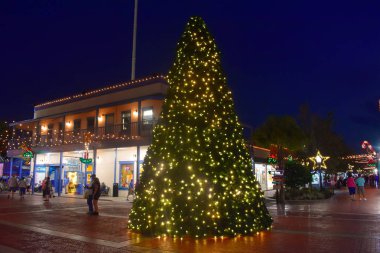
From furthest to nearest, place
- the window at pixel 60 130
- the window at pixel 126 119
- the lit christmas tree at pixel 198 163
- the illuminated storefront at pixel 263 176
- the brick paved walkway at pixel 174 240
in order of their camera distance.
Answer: the illuminated storefront at pixel 263 176 < the window at pixel 60 130 < the window at pixel 126 119 < the lit christmas tree at pixel 198 163 < the brick paved walkway at pixel 174 240

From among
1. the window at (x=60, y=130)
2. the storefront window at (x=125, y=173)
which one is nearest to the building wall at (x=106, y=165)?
the storefront window at (x=125, y=173)

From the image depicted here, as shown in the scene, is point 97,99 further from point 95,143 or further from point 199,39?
point 199,39

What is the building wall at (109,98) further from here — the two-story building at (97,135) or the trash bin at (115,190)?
the trash bin at (115,190)

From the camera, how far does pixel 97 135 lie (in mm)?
26641

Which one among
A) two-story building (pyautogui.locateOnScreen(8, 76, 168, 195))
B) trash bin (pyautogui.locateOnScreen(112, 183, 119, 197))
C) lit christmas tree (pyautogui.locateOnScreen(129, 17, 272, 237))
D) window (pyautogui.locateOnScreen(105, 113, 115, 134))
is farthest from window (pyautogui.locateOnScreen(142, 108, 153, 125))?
lit christmas tree (pyautogui.locateOnScreen(129, 17, 272, 237))

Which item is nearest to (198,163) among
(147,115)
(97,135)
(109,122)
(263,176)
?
(147,115)

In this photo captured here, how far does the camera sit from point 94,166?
2528 centimetres

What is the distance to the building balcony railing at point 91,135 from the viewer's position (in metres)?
24.5

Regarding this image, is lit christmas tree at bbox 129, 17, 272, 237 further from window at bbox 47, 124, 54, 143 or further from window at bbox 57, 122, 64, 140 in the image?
window at bbox 47, 124, 54, 143

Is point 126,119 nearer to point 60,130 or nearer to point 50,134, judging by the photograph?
point 60,130

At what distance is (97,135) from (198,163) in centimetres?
1876

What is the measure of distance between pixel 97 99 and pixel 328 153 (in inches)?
865

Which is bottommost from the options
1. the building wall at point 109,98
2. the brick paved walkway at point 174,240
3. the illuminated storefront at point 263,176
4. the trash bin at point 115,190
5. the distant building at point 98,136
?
the brick paved walkway at point 174,240

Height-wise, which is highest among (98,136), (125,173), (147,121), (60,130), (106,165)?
(60,130)
